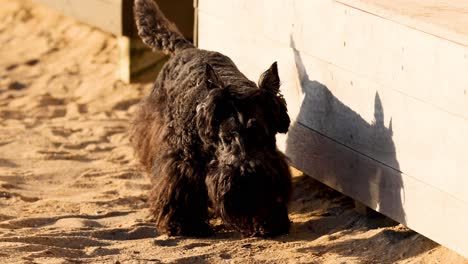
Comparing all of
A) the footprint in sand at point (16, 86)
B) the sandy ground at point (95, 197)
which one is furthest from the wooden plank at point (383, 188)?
the footprint in sand at point (16, 86)

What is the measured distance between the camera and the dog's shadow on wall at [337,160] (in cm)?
555

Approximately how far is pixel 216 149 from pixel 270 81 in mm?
512

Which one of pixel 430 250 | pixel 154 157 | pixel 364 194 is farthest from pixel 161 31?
pixel 430 250

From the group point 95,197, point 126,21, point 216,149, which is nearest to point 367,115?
point 216,149

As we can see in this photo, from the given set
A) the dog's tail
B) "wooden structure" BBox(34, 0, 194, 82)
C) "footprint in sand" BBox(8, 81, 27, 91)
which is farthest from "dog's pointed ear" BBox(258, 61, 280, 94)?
"footprint in sand" BBox(8, 81, 27, 91)

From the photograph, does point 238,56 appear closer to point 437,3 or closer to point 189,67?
point 189,67

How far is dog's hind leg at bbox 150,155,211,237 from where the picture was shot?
5.77m

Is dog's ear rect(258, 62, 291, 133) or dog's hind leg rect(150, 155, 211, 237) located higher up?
dog's ear rect(258, 62, 291, 133)

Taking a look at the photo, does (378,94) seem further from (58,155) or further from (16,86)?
(16,86)

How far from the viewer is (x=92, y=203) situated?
6.61 meters

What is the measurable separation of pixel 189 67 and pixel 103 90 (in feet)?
11.4

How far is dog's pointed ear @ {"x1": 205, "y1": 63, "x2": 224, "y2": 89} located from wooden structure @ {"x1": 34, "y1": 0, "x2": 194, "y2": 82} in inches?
137

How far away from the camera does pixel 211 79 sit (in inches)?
221

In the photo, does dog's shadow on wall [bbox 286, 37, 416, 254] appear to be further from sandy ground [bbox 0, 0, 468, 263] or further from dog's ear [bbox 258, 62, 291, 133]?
dog's ear [bbox 258, 62, 291, 133]
